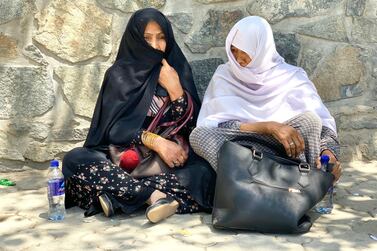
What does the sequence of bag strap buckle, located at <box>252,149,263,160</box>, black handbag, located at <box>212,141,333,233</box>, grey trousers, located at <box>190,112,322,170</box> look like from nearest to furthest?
black handbag, located at <box>212,141,333,233</box>, bag strap buckle, located at <box>252,149,263,160</box>, grey trousers, located at <box>190,112,322,170</box>

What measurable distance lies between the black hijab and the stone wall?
1.32 feet

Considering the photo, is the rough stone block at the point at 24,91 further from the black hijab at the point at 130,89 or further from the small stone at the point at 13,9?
the black hijab at the point at 130,89

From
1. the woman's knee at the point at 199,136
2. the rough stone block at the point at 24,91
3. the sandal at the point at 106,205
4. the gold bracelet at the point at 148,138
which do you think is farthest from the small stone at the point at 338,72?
the rough stone block at the point at 24,91

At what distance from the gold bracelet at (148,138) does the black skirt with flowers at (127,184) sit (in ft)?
0.59

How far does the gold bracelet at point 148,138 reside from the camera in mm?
2791

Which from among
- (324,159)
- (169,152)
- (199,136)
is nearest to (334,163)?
(324,159)

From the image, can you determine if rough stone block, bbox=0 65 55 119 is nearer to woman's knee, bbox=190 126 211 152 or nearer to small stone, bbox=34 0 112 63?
small stone, bbox=34 0 112 63

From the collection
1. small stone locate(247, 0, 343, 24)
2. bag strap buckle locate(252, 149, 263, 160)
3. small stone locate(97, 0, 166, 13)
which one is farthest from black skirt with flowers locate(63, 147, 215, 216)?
small stone locate(247, 0, 343, 24)

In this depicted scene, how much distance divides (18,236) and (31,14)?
58.0 inches

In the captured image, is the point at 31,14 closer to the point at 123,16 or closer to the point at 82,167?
the point at 123,16

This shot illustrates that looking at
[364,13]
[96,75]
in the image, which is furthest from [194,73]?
[364,13]

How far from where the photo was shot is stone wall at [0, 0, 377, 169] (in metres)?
3.28

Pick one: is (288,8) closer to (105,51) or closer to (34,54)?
(105,51)

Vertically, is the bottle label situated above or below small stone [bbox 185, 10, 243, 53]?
below
